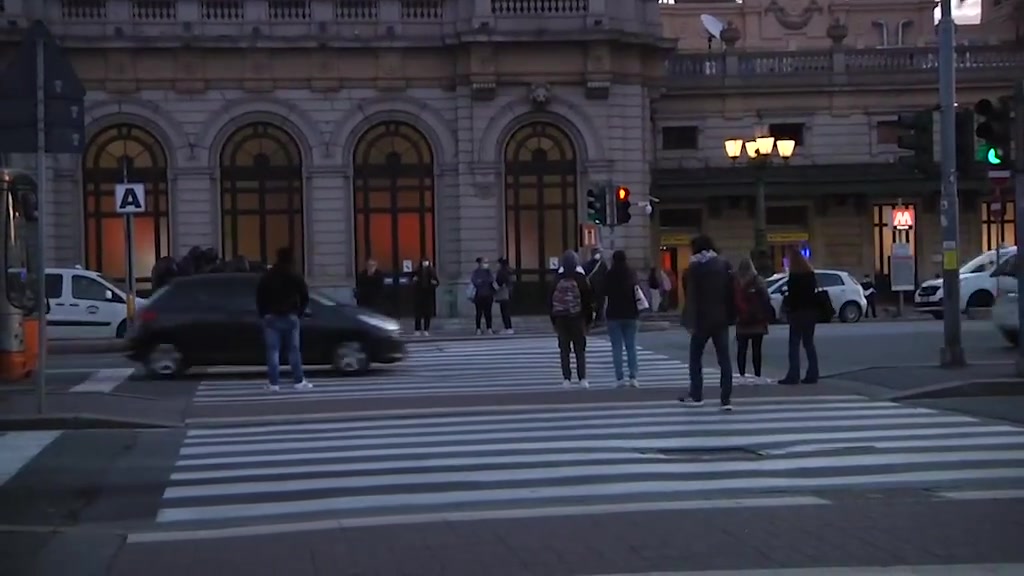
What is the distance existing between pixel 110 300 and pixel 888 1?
6207 cm

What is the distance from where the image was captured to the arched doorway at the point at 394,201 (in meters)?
47.1

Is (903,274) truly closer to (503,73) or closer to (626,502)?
(503,73)

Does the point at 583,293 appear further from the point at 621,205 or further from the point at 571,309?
the point at 621,205

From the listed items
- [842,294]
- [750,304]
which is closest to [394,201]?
[842,294]

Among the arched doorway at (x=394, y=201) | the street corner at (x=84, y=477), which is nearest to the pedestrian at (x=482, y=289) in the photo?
the arched doorway at (x=394, y=201)

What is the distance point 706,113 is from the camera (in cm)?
5572

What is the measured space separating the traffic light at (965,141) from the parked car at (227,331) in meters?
9.03

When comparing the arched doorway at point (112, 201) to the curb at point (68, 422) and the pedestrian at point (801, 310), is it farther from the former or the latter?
the curb at point (68, 422)

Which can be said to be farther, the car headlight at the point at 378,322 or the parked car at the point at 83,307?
the parked car at the point at 83,307

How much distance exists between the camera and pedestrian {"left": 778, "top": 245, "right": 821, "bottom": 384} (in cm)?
2025

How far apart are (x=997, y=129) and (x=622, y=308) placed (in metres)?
5.37

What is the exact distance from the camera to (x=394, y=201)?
4738 cm

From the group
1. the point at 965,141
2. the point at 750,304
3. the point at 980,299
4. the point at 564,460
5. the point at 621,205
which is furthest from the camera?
the point at 980,299

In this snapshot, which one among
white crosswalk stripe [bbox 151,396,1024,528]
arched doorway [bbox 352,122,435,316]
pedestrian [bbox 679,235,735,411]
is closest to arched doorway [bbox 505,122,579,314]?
arched doorway [bbox 352,122,435,316]
